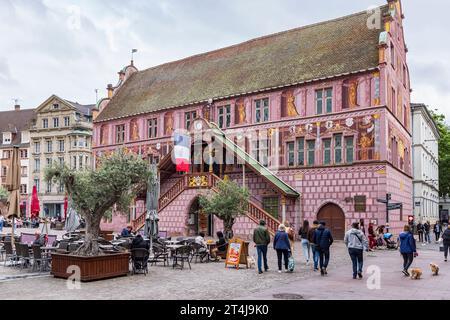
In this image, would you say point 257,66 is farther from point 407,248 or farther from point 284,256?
point 407,248

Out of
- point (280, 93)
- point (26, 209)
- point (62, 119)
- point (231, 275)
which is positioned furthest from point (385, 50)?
point (26, 209)

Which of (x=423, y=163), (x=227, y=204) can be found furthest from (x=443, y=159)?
(x=227, y=204)

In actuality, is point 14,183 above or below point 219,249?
above

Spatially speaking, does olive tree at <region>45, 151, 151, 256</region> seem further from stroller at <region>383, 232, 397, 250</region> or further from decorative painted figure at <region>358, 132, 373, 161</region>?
decorative painted figure at <region>358, 132, 373, 161</region>

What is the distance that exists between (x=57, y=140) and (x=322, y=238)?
58.3 meters

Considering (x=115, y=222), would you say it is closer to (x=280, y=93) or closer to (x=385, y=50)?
(x=280, y=93)

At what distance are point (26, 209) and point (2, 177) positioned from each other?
7080 mm

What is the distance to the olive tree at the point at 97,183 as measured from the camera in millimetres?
14656

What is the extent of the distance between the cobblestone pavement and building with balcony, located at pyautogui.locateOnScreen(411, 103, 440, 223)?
36.1 meters

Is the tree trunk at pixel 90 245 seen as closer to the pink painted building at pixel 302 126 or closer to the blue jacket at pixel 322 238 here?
the blue jacket at pixel 322 238

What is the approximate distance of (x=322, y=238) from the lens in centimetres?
1608

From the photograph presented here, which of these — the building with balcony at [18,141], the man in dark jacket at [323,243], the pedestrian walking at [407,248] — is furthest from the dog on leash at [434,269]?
the building with balcony at [18,141]

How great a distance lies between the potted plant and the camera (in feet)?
47.4

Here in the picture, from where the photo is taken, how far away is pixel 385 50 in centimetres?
3006
